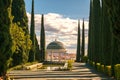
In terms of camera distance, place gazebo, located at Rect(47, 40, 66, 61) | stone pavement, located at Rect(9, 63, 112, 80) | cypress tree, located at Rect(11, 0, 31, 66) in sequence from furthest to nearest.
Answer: gazebo, located at Rect(47, 40, 66, 61)
cypress tree, located at Rect(11, 0, 31, 66)
stone pavement, located at Rect(9, 63, 112, 80)

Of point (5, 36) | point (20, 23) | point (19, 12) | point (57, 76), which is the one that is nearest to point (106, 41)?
point (57, 76)

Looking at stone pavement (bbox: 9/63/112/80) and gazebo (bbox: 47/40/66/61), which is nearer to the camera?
stone pavement (bbox: 9/63/112/80)

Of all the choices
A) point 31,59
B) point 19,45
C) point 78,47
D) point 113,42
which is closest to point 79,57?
point 78,47

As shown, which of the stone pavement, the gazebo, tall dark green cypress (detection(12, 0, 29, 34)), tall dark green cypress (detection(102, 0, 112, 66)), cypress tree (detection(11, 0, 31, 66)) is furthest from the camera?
the gazebo

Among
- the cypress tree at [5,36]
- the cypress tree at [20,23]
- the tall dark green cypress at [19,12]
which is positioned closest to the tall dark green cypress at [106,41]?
the cypress tree at [5,36]

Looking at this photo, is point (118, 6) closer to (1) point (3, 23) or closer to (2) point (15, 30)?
(1) point (3, 23)

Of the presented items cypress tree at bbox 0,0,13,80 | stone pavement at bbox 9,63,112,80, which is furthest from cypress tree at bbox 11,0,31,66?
cypress tree at bbox 0,0,13,80

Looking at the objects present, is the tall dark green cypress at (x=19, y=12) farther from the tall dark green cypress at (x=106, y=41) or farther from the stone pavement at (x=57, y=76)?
the tall dark green cypress at (x=106, y=41)

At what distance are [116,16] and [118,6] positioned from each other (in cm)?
40

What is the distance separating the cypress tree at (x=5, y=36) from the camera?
26375mm

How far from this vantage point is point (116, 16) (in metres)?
15.4

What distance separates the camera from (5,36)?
86.8 ft

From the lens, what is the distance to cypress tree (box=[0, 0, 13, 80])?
2638 cm

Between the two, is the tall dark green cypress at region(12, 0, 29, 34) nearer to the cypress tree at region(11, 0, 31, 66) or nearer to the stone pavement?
the cypress tree at region(11, 0, 31, 66)
